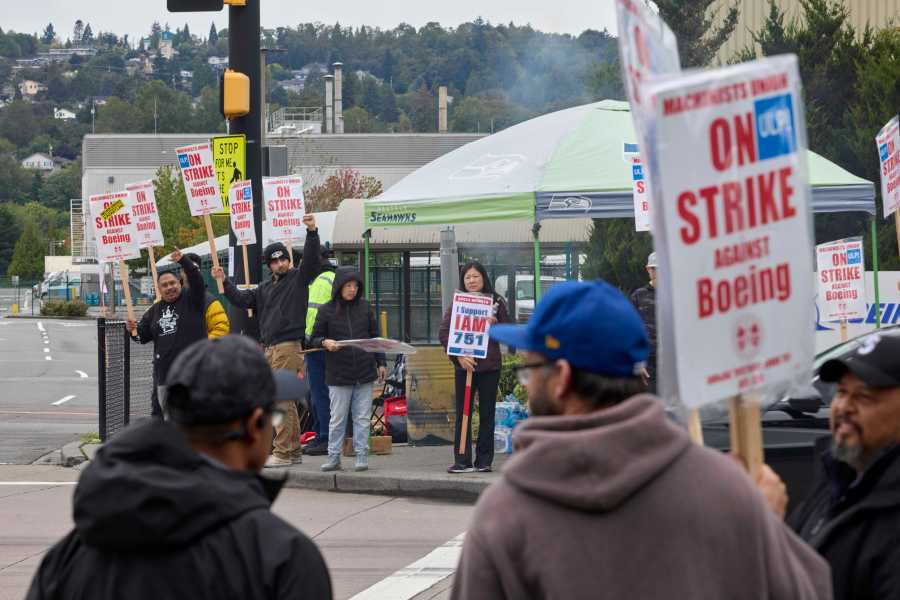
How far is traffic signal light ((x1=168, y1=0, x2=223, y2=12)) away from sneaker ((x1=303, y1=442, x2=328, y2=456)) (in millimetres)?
4339

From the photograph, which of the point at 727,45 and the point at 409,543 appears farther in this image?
the point at 727,45

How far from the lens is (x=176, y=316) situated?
12.7 metres

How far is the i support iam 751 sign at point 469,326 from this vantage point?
1265 centimetres

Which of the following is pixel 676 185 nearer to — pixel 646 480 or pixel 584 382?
pixel 584 382

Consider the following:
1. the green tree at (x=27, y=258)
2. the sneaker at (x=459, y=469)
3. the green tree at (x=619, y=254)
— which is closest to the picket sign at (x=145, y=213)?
the sneaker at (x=459, y=469)

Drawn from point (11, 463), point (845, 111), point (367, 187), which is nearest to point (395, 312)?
point (845, 111)

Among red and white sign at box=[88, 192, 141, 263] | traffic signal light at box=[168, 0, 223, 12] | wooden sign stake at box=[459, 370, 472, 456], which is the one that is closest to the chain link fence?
red and white sign at box=[88, 192, 141, 263]

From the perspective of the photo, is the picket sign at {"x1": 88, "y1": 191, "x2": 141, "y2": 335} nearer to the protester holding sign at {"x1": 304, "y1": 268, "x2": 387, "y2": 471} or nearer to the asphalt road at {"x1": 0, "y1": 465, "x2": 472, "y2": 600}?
the asphalt road at {"x1": 0, "y1": 465, "x2": 472, "y2": 600}

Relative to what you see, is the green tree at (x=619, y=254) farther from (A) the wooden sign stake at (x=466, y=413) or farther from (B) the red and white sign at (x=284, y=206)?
(A) the wooden sign stake at (x=466, y=413)

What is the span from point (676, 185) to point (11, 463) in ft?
44.7

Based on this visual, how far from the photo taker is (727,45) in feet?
107

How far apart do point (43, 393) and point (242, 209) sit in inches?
513

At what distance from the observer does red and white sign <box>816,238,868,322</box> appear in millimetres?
13969

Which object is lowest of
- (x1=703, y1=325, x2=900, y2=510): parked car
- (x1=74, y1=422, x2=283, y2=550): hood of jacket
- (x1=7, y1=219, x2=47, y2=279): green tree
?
(x1=703, y1=325, x2=900, y2=510): parked car
